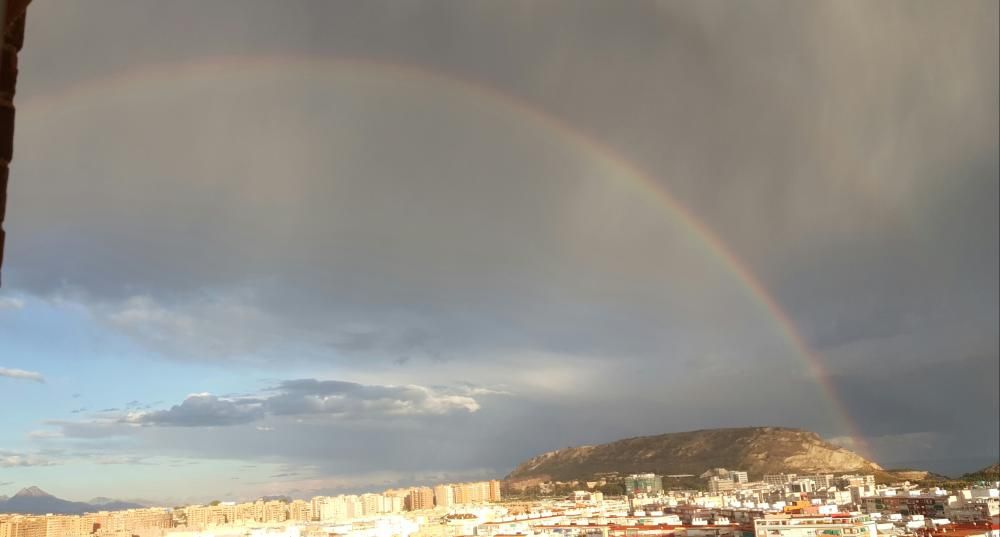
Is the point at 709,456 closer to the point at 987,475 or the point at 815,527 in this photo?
the point at 987,475

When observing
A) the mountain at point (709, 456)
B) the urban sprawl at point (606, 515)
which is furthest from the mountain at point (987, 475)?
the mountain at point (709, 456)

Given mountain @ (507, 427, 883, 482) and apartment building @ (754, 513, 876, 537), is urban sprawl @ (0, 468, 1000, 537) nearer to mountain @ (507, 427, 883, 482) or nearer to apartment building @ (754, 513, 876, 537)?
apartment building @ (754, 513, 876, 537)

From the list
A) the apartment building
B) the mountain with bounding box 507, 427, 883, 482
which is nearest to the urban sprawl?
the apartment building

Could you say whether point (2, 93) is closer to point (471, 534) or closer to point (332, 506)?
point (471, 534)

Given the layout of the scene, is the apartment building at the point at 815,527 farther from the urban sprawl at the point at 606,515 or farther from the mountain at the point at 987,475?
the mountain at the point at 987,475

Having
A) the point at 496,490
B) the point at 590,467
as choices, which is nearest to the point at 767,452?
the point at 590,467
